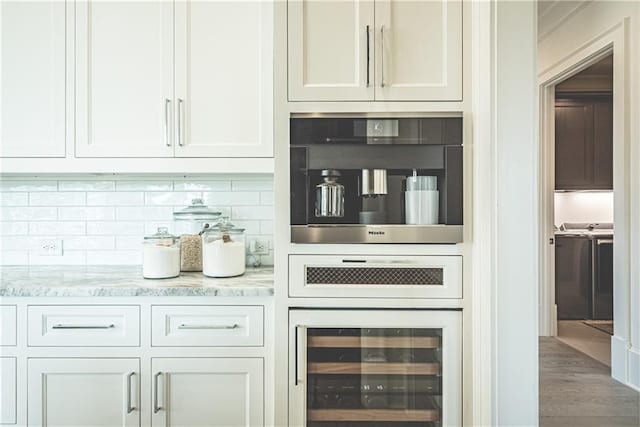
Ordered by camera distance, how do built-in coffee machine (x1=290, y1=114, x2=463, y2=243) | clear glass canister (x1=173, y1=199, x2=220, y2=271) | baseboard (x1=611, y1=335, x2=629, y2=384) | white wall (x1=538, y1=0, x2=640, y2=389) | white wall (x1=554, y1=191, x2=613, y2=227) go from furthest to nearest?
white wall (x1=554, y1=191, x2=613, y2=227)
baseboard (x1=611, y1=335, x2=629, y2=384)
white wall (x1=538, y1=0, x2=640, y2=389)
clear glass canister (x1=173, y1=199, x2=220, y2=271)
built-in coffee machine (x1=290, y1=114, x2=463, y2=243)

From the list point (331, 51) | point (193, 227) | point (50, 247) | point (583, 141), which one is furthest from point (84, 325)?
point (583, 141)

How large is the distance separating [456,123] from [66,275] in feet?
6.25

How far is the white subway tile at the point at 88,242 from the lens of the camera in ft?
7.69

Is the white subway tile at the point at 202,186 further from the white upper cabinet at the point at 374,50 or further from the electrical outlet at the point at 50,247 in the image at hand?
the white upper cabinet at the point at 374,50

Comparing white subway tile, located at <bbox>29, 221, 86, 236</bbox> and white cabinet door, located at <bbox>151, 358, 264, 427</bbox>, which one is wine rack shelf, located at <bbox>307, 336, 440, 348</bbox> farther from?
white subway tile, located at <bbox>29, 221, 86, 236</bbox>

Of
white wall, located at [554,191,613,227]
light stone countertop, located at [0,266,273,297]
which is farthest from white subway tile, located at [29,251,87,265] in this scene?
white wall, located at [554,191,613,227]

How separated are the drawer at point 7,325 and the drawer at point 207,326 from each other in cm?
57

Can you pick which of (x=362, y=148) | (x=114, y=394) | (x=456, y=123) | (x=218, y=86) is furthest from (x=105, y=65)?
(x=456, y=123)

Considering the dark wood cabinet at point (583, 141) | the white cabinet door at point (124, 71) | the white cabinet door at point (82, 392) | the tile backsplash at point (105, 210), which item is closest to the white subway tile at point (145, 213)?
the tile backsplash at point (105, 210)

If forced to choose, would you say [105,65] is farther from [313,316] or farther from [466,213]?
[466,213]

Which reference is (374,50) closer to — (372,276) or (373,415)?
(372,276)

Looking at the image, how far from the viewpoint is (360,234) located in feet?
5.55

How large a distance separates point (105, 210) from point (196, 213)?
1.80ft

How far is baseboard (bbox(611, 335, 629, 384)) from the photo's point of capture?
9.47ft
